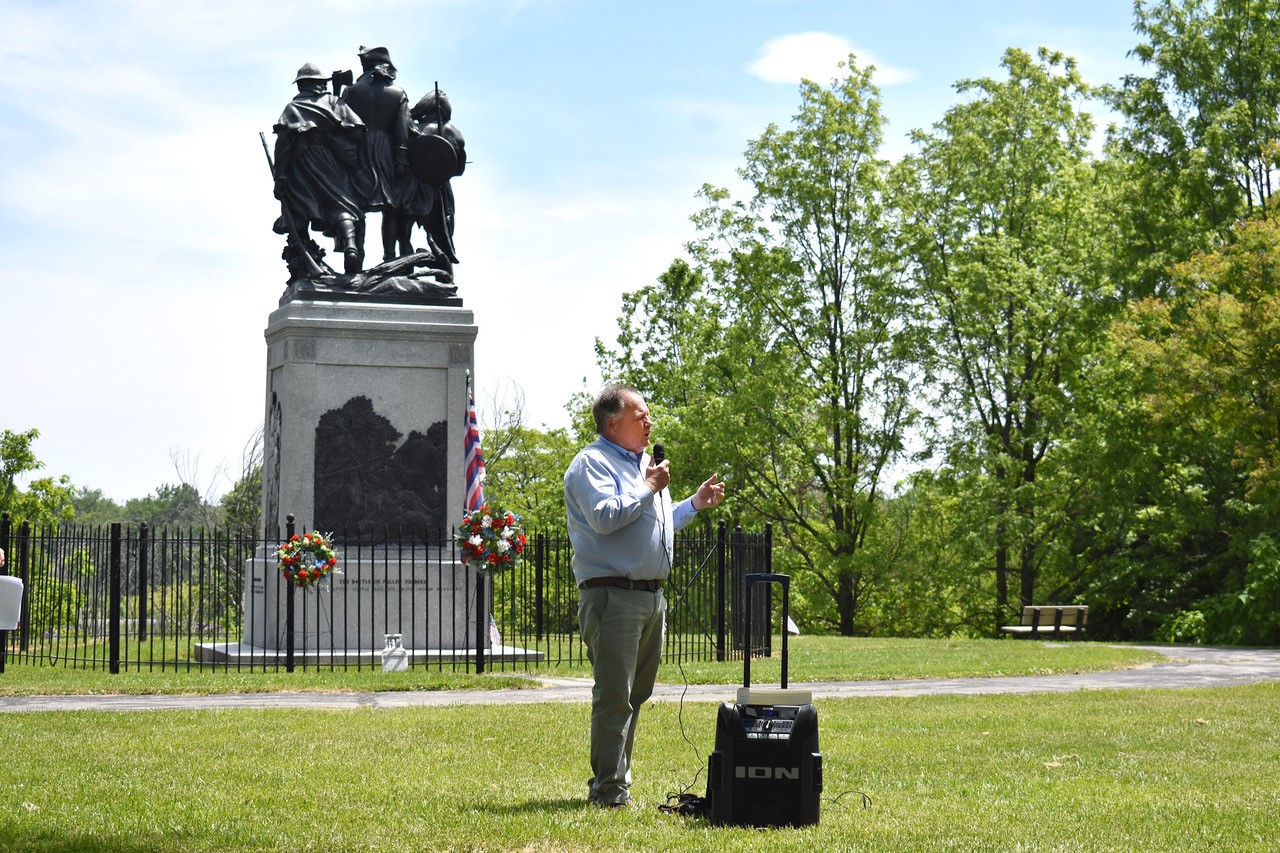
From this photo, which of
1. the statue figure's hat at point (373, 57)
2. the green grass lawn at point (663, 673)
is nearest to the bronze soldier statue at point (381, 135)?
the statue figure's hat at point (373, 57)

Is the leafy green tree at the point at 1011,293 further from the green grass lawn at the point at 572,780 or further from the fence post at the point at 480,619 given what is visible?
the green grass lawn at the point at 572,780

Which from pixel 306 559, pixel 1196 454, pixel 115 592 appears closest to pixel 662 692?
pixel 306 559

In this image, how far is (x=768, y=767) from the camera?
6352 millimetres

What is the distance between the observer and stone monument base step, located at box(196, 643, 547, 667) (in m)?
17.6

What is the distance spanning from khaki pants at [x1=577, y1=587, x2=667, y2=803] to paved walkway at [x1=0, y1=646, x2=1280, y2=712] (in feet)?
18.1

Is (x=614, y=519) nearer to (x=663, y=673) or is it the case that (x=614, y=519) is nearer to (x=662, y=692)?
(x=662, y=692)

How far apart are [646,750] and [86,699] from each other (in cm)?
662

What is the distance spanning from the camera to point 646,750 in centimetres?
923

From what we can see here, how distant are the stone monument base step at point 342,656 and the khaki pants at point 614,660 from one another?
10.6 m

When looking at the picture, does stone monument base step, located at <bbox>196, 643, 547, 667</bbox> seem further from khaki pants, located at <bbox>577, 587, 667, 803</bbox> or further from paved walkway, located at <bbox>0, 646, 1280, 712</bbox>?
khaki pants, located at <bbox>577, 587, 667, 803</bbox>

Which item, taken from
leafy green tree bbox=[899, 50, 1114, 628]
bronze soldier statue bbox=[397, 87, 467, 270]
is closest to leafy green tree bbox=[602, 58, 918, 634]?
leafy green tree bbox=[899, 50, 1114, 628]

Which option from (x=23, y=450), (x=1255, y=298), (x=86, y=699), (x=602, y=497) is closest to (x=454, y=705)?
(x=86, y=699)

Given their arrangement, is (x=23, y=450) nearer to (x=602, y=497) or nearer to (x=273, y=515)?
(x=273, y=515)

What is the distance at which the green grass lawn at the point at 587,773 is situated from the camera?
20.0 feet
